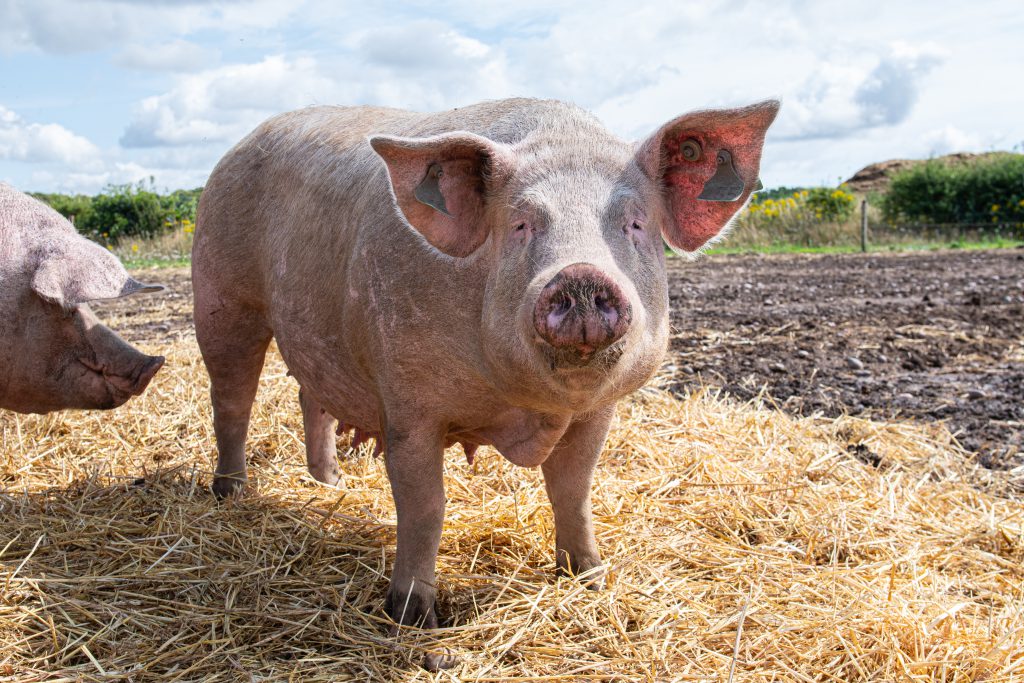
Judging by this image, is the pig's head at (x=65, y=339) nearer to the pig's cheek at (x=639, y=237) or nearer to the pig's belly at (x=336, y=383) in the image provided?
the pig's belly at (x=336, y=383)

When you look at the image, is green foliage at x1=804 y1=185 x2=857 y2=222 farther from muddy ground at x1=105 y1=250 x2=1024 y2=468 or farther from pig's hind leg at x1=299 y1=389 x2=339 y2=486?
pig's hind leg at x1=299 y1=389 x2=339 y2=486

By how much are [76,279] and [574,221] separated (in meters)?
2.50

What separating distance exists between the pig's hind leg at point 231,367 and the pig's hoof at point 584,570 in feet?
6.02

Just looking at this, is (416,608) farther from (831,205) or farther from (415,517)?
(831,205)

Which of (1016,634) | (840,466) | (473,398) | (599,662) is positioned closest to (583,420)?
(473,398)

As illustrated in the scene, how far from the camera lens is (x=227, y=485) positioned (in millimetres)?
4699

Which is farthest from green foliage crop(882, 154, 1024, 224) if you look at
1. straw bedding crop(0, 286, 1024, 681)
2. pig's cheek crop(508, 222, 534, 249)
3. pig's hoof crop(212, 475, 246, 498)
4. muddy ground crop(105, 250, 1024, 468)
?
pig's cheek crop(508, 222, 534, 249)

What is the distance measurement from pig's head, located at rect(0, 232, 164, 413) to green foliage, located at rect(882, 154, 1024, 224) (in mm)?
25876

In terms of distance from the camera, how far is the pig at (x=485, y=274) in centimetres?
256

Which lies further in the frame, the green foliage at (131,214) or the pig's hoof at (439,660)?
the green foliage at (131,214)

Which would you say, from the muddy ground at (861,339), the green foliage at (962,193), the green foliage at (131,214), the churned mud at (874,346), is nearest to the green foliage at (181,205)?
the green foliage at (131,214)

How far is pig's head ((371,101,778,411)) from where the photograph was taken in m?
2.37

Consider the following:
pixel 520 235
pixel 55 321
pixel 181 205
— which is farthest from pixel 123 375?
pixel 181 205

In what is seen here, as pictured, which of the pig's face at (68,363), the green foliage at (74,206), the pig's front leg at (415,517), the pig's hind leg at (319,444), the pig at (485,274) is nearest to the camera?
the pig at (485,274)
